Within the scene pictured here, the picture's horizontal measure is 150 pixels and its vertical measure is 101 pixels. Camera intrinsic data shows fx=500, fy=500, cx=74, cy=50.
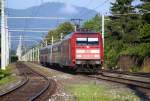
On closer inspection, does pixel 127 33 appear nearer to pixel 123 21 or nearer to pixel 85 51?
pixel 123 21

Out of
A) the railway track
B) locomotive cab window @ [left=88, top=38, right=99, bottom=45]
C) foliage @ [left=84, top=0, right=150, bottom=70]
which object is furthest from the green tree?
the railway track

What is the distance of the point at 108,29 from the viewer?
85.6 metres

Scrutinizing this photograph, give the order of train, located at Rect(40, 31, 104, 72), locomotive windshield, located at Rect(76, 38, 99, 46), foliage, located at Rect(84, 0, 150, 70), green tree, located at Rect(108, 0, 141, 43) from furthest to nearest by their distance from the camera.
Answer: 1. green tree, located at Rect(108, 0, 141, 43)
2. foliage, located at Rect(84, 0, 150, 70)
3. locomotive windshield, located at Rect(76, 38, 99, 46)
4. train, located at Rect(40, 31, 104, 72)

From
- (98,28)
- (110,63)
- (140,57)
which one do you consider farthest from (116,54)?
(98,28)

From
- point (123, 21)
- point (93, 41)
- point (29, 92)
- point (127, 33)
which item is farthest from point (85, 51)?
point (123, 21)

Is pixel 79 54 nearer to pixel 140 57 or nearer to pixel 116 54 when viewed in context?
pixel 140 57

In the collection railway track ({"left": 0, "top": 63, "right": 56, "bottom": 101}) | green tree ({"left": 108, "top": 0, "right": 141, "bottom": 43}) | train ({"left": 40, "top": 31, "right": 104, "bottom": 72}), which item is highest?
green tree ({"left": 108, "top": 0, "right": 141, "bottom": 43})

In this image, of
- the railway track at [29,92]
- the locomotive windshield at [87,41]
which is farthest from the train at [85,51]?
the railway track at [29,92]

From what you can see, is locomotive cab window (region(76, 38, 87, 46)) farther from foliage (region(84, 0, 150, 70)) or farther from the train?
foliage (region(84, 0, 150, 70))

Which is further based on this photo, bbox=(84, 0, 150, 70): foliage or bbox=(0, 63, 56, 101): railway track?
bbox=(84, 0, 150, 70): foliage

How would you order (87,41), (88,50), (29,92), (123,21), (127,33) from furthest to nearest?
(123,21), (127,33), (87,41), (88,50), (29,92)

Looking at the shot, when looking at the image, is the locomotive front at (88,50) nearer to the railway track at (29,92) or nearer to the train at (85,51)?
the train at (85,51)

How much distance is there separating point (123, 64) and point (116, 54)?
9.03ft

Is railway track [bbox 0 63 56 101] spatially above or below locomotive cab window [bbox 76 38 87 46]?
below
